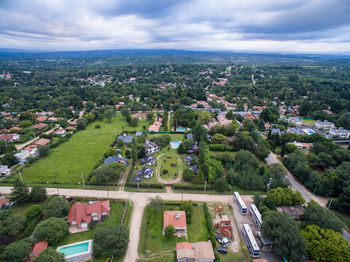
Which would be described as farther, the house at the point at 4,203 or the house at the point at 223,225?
the house at the point at 4,203

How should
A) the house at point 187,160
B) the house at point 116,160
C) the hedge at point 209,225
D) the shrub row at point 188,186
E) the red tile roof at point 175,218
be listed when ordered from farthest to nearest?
the house at point 187,160
the house at point 116,160
the shrub row at point 188,186
the red tile roof at point 175,218
the hedge at point 209,225

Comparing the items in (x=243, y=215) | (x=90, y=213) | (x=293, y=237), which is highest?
(x=293, y=237)

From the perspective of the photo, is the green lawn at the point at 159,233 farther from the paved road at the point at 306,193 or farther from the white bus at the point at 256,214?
the paved road at the point at 306,193

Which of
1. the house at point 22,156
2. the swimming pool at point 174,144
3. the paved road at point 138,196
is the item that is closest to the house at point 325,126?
the paved road at point 138,196

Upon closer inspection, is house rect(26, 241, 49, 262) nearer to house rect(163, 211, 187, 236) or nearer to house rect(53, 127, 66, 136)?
house rect(163, 211, 187, 236)

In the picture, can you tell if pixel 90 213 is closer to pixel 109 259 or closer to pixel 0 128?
pixel 109 259

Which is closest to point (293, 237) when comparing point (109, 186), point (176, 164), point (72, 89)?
point (176, 164)

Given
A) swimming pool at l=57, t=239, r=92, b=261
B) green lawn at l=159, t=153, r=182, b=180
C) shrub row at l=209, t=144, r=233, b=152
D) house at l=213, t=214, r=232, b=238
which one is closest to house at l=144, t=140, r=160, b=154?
green lawn at l=159, t=153, r=182, b=180
